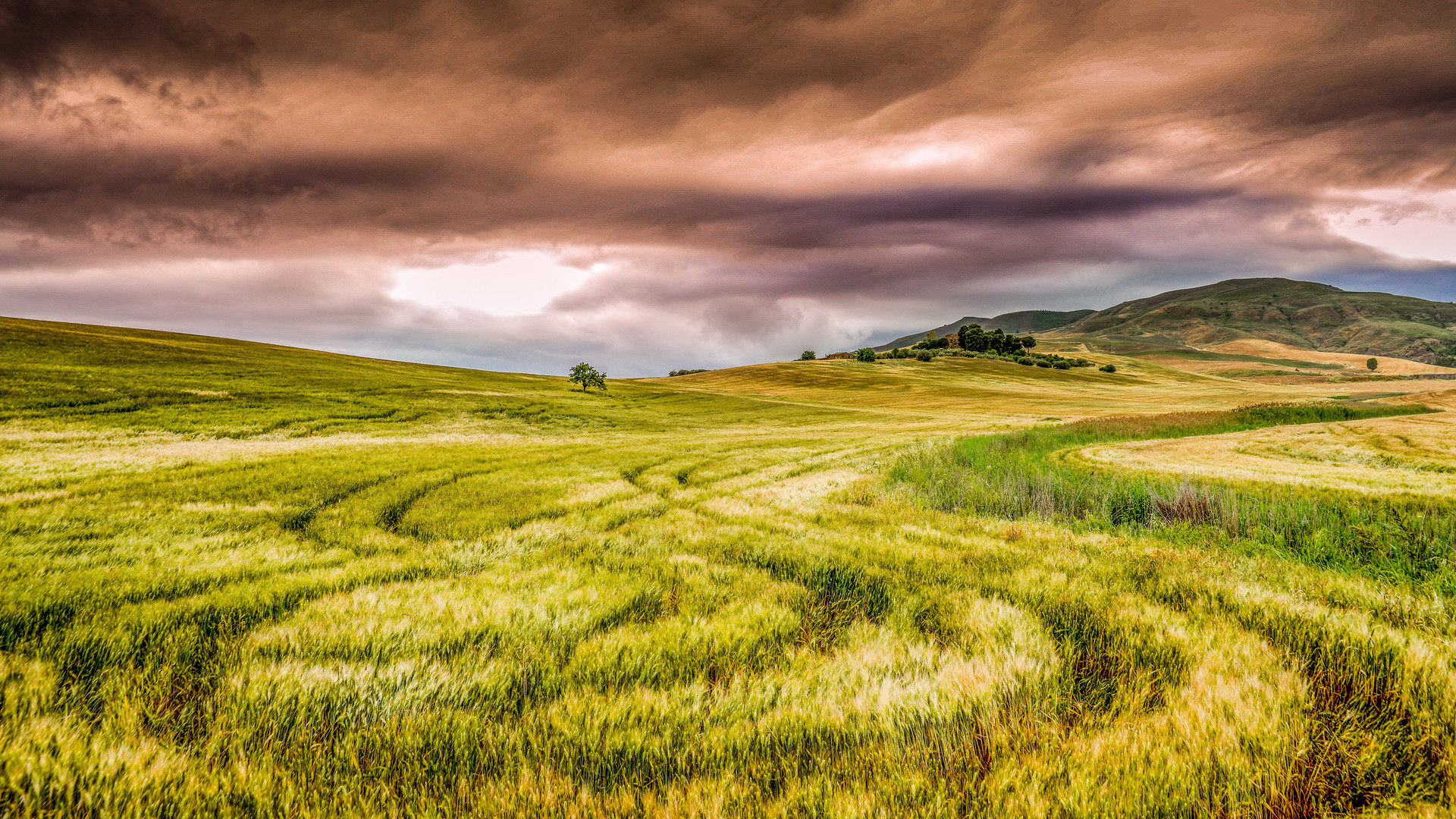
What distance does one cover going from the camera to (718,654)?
4379 millimetres

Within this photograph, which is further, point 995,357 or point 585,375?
point 995,357

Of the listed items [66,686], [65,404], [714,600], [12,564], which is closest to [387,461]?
[12,564]

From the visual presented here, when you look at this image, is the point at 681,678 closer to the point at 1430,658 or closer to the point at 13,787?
the point at 13,787

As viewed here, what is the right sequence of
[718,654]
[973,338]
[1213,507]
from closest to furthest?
[718,654]
[1213,507]
[973,338]

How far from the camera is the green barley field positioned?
2795 millimetres

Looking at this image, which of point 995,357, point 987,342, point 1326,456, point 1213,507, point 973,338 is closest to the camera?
point 1213,507

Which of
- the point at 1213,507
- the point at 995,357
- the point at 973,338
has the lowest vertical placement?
the point at 1213,507

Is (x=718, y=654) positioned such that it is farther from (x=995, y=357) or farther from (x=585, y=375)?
(x=995, y=357)

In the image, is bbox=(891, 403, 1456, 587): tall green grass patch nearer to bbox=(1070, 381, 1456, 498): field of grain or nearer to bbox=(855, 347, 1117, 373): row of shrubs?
bbox=(1070, 381, 1456, 498): field of grain

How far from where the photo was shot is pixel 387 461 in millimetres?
16156

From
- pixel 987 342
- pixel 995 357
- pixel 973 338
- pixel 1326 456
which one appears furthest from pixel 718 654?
pixel 987 342

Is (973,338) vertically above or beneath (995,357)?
above

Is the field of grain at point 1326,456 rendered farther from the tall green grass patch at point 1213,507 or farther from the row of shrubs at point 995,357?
the row of shrubs at point 995,357

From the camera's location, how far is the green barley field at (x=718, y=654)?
9.17ft
